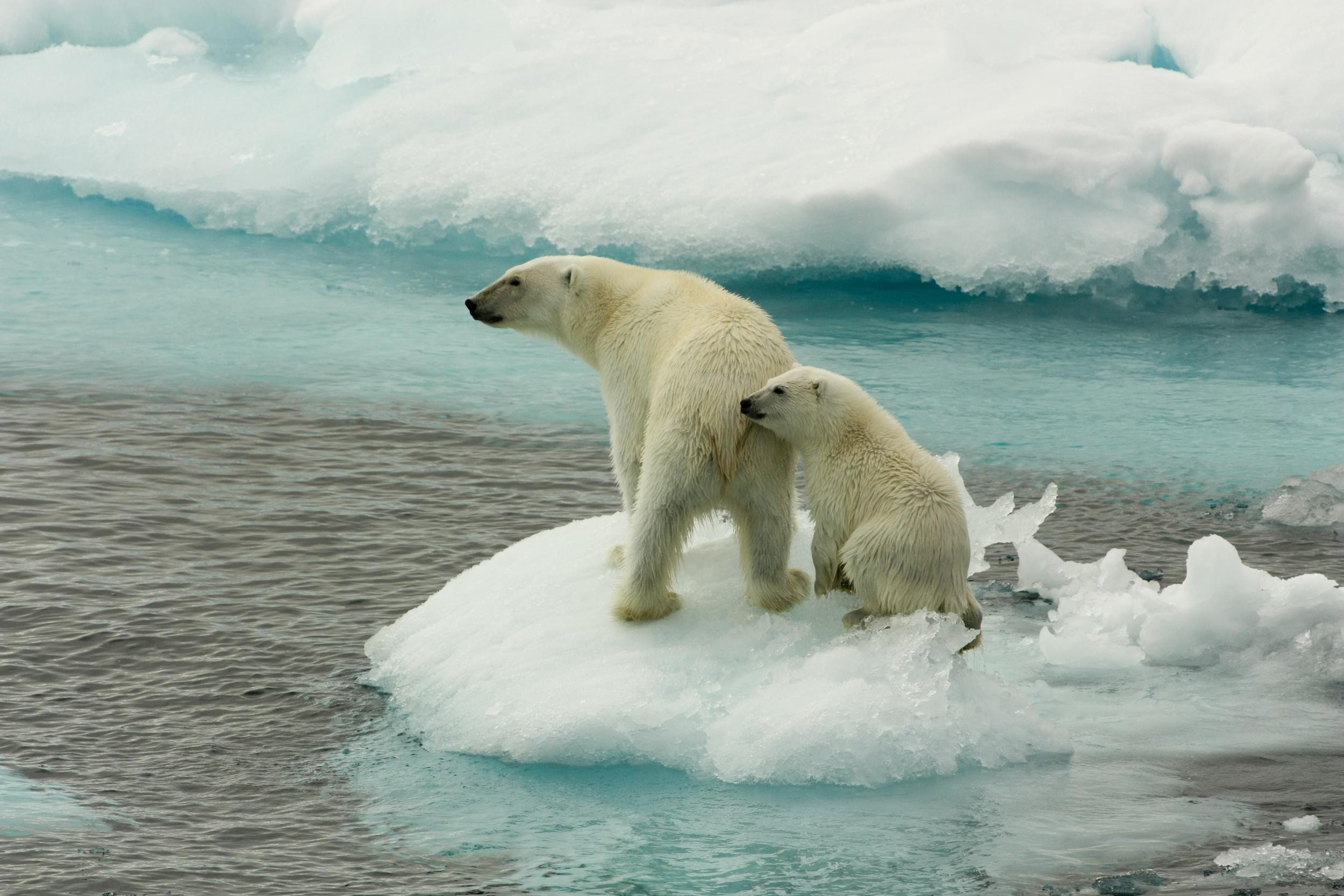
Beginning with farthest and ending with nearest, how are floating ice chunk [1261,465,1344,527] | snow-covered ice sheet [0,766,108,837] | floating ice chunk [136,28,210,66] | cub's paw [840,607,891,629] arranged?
floating ice chunk [136,28,210,66], floating ice chunk [1261,465,1344,527], cub's paw [840,607,891,629], snow-covered ice sheet [0,766,108,837]

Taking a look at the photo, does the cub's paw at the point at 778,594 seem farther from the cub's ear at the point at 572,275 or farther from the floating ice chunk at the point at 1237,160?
the floating ice chunk at the point at 1237,160

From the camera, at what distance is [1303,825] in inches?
158

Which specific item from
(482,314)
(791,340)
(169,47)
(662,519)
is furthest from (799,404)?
(169,47)

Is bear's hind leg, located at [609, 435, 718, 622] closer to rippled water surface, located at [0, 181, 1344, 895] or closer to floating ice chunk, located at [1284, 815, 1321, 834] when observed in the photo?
rippled water surface, located at [0, 181, 1344, 895]

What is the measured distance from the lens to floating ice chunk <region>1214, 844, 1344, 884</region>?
3.70 metres

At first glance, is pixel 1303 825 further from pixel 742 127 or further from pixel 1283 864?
pixel 742 127

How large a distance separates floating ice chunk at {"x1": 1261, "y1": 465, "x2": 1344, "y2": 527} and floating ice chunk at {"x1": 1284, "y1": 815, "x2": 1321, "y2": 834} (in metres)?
3.49

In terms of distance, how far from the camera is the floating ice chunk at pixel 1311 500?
715 centimetres

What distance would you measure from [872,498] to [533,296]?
148 centimetres

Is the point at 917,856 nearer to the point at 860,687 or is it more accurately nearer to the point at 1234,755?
the point at 860,687

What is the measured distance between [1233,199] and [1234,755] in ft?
24.1

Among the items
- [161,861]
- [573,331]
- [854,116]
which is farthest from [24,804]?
[854,116]

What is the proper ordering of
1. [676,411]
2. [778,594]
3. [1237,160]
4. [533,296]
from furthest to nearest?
[1237,160] → [533,296] → [778,594] → [676,411]

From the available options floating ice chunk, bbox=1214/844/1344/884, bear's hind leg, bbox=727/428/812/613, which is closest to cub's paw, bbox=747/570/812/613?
bear's hind leg, bbox=727/428/812/613
